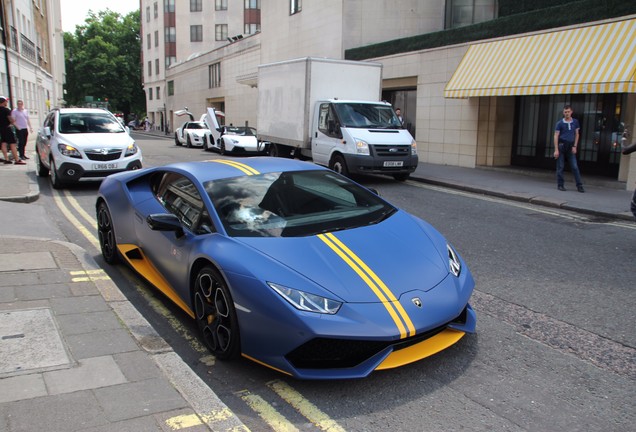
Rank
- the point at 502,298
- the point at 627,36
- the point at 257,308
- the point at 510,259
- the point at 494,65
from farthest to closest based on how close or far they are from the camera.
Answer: the point at 494,65, the point at 627,36, the point at 510,259, the point at 502,298, the point at 257,308

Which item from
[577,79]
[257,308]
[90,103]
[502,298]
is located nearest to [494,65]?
[577,79]

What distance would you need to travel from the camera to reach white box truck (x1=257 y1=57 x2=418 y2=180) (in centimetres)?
1287

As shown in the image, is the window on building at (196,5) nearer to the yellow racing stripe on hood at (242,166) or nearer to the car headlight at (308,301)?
the yellow racing stripe on hood at (242,166)

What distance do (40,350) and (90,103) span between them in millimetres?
65247

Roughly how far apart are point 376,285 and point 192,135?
84.5ft

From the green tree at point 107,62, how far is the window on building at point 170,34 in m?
13.6

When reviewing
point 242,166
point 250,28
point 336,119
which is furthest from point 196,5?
point 242,166

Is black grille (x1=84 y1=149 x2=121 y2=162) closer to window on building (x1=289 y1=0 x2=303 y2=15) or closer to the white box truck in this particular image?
the white box truck

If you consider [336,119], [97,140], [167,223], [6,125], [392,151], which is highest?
[336,119]

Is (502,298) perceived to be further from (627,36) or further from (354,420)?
(627,36)

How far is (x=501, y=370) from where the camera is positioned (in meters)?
3.60

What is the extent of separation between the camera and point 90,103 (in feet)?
205

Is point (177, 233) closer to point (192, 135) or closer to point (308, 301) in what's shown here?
point (308, 301)

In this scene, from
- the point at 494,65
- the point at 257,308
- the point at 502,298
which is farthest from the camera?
the point at 494,65
